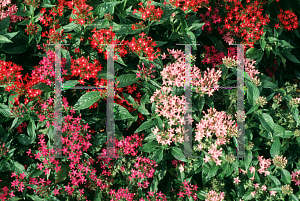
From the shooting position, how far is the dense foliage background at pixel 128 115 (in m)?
2.42

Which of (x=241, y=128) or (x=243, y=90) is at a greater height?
(x=243, y=90)

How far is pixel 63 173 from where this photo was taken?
2.50m

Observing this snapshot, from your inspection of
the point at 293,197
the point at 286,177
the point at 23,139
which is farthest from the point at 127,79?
the point at 293,197

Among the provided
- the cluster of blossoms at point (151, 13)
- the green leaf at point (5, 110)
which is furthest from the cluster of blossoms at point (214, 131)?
the green leaf at point (5, 110)

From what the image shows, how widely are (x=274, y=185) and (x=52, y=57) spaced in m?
2.48

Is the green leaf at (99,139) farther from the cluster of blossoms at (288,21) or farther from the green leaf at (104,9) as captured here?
the cluster of blossoms at (288,21)

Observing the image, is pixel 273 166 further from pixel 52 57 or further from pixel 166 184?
pixel 52 57

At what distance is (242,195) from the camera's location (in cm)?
279

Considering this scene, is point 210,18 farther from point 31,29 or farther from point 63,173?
point 63,173

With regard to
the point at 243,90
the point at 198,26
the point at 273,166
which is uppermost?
the point at 198,26

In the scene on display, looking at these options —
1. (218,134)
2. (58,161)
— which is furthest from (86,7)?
(218,134)

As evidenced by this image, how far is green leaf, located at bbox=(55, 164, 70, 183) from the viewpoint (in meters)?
2.46

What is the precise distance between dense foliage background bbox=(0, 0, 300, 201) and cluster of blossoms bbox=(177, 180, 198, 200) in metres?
0.02

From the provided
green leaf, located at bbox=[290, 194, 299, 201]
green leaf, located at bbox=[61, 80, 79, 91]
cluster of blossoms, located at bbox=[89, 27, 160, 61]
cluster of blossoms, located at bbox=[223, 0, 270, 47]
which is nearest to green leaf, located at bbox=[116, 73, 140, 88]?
cluster of blossoms, located at bbox=[89, 27, 160, 61]
